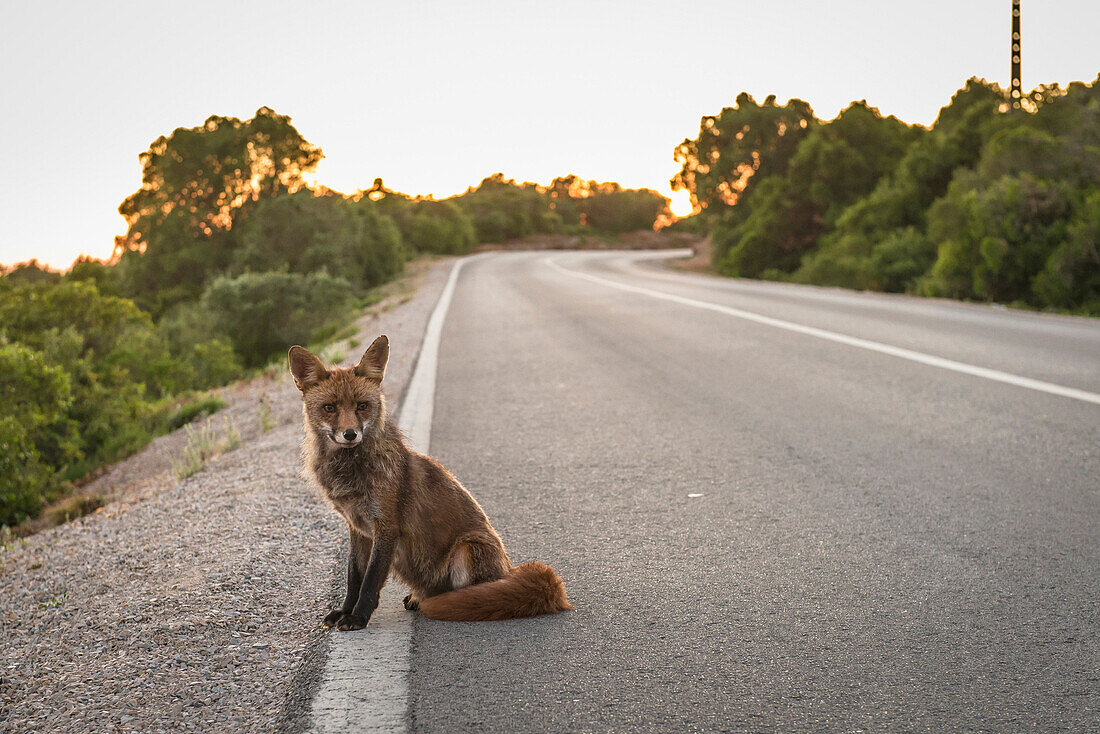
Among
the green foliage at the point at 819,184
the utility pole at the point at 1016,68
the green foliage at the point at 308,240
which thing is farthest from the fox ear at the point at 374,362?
the green foliage at the point at 308,240

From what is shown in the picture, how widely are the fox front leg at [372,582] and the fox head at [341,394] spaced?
0.40 m

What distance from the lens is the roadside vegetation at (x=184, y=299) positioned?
13852mm

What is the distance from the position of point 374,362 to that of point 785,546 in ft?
7.18

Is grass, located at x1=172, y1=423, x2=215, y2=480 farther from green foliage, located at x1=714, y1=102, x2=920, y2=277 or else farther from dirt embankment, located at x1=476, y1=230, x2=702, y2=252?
dirt embankment, located at x1=476, y1=230, x2=702, y2=252

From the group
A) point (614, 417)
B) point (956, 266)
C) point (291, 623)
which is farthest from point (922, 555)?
point (956, 266)

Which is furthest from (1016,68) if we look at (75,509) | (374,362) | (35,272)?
(35,272)

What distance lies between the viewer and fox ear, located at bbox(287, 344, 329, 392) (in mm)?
3455

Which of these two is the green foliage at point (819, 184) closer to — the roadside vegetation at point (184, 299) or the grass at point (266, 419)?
the roadside vegetation at point (184, 299)

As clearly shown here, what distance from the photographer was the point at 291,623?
11.7 ft

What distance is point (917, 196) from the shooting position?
28.2 meters

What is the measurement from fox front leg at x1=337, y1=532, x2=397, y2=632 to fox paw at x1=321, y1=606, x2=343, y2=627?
3cm

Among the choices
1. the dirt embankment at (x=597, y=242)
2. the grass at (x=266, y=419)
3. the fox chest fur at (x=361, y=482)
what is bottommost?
the grass at (x=266, y=419)

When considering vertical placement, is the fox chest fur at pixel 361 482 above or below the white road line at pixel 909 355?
above

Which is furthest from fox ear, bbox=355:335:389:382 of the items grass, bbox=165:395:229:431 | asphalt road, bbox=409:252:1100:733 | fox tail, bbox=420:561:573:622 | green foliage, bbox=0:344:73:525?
grass, bbox=165:395:229:431
